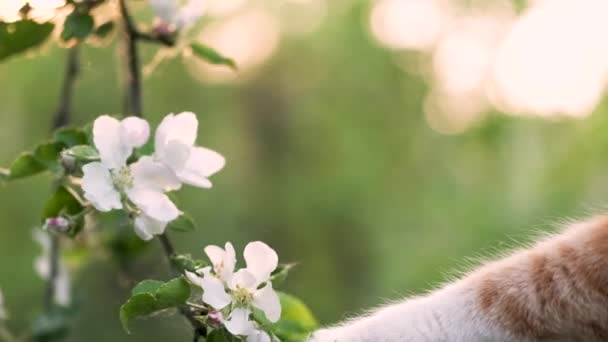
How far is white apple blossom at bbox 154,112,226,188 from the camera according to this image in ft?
2.15

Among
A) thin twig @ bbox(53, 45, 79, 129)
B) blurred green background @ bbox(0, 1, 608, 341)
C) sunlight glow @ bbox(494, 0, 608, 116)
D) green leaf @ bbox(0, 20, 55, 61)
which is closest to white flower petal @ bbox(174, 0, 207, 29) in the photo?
green leaf @ bbox(0, 20, 55, 61)

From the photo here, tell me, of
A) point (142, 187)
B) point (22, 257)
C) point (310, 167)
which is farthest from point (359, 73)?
point (142, 187)

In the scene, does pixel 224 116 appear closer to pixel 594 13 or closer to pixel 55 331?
pixel 594 13

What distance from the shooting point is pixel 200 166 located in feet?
2.23

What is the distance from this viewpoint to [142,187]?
2.10 feet

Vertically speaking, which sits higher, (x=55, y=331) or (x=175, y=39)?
(x=175, y=39)

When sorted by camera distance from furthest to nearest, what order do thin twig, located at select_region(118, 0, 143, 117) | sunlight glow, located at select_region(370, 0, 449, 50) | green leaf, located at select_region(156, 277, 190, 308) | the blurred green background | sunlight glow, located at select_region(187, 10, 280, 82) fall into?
sunlight glow, located at select_region(370, 0, 449, 50)
sunlight glow, located at select_region(187, 10, 280, 82)
the blurred green background
thin twig, located at select_region(118, 0, 143, 117)
green leaf, located at select_region(156, 277, 190, 308)

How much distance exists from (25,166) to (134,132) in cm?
12

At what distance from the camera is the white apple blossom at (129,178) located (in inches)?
24.7

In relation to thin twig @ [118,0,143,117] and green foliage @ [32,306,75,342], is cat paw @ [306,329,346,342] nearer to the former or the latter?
thin twig @ [118,0,143,117]

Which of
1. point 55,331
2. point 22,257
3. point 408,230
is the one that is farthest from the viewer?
point 408,230

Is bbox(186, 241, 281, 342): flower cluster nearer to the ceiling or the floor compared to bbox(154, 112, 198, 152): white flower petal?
nearer to the floor

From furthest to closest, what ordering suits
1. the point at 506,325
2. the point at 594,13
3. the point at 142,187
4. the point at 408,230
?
the point at 408,230
the point at 594,13
the point at 506,325
the point at 142,187

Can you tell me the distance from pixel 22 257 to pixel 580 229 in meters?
4.13
